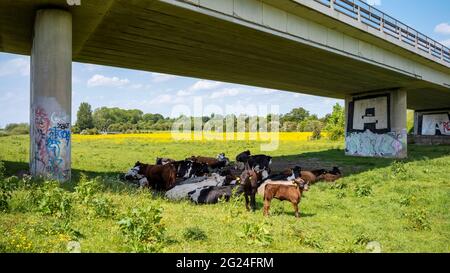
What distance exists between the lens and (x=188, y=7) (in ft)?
43.3

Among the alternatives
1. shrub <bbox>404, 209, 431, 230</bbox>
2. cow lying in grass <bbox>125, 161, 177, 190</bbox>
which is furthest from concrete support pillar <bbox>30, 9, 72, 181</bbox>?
shrub <bbox>404, 209, 431, 230</bbox>

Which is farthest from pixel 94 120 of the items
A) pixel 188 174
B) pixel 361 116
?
pixel 188 174

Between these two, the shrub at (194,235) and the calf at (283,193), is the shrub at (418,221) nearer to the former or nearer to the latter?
the calf at (283,193)

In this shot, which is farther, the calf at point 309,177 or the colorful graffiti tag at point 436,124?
the colorful graffiti tag at point 436,124

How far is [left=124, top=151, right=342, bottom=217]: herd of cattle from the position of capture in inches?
388

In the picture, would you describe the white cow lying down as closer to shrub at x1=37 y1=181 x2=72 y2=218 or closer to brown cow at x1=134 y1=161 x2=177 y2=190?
brown cow at x1=134 y1=161 x2=177 y2=190

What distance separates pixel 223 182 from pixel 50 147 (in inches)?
242

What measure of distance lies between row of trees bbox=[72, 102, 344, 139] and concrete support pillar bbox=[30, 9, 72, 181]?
54.8 metres

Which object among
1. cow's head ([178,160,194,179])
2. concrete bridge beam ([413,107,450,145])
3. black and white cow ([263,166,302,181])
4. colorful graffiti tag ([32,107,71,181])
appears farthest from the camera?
concrete bridge beam ([413,107,450,145])

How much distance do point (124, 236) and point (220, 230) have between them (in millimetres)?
2140

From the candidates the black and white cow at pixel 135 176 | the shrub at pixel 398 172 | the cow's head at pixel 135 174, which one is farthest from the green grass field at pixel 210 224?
the shrub at pixel 398 172

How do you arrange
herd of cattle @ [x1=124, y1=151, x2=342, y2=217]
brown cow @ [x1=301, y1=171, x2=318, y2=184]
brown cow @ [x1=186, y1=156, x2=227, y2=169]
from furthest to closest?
1. brown cow @ [x1=186, y1=156, x2=227, y2=169]
2. brown cow @ [x1=301, y1=171, x2=318, y2=184]
3. herd of cattle @ [x1=124, y1=151, x2=342, y2=217]

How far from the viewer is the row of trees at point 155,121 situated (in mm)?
64588
